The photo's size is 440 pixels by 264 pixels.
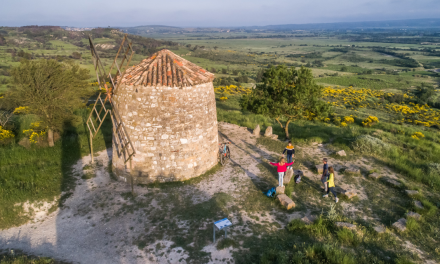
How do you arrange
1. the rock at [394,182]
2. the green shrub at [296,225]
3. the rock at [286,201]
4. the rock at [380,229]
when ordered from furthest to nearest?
the rock at [394,182]
the rock at [286,201]
the green shrub at [296,225]
the rock at [380,229]

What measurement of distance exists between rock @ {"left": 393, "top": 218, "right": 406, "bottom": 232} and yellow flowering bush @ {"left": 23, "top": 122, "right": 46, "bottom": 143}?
18.6 metres

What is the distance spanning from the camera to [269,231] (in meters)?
8.01

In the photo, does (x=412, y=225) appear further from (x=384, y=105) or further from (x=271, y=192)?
(x=384, y=105)

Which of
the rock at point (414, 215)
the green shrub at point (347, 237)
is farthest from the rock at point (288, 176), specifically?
the rock at point (414, 215)

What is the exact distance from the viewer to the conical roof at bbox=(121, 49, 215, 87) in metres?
10.4

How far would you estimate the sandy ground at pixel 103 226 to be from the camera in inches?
286

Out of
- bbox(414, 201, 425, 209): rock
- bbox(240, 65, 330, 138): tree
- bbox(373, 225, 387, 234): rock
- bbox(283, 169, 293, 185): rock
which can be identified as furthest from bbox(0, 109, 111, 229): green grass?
bbox(414, 201, 425, 209): rock

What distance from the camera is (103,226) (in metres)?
8.61

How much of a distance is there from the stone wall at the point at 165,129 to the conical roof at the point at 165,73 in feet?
0.85

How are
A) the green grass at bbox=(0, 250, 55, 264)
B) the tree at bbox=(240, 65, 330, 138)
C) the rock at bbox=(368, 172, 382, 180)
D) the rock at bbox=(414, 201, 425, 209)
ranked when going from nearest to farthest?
the green grass at bbox=(0, 250, 55, 264), the rock at bbox=(414, 201, 425, 209), the rock at bbox=(368, 172, 382, 180), the tree at bbox=(240, 65, 330, 138)

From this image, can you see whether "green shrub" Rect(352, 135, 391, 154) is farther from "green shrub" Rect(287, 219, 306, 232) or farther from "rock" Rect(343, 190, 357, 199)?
"green shrub" Rect(287, 219, 306, 232)

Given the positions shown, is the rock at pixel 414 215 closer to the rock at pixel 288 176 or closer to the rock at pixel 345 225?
the rock at pixel 345 225

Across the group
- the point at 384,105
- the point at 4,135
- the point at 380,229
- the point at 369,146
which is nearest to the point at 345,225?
the point at 380,229

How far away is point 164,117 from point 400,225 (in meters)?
9.64
